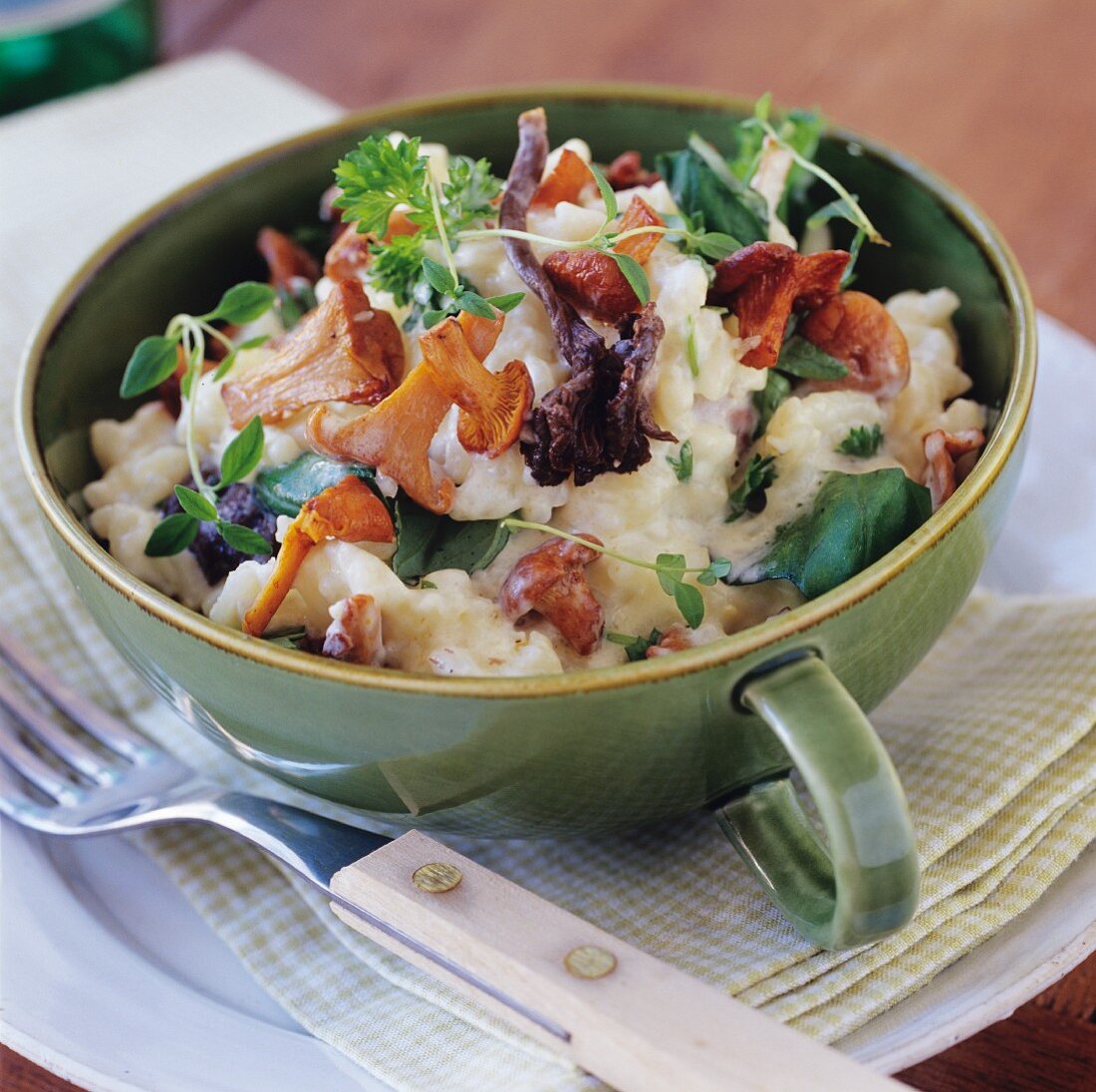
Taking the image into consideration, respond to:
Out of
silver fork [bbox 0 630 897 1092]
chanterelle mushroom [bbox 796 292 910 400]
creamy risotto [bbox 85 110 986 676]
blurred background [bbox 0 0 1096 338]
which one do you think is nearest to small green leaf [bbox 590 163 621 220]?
creamy risotto [bbox 85 110 986 676]

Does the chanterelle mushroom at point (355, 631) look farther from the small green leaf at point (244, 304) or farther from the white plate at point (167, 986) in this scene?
the small green leaf at point (244, 304)

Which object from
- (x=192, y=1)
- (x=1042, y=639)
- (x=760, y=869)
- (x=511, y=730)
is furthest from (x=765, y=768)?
(x=192, y=1)

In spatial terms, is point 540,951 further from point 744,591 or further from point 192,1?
point 192,1

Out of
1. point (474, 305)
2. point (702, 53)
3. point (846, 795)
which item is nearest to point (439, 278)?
point (474, 305)

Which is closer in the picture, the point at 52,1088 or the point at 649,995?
the point at 649,995

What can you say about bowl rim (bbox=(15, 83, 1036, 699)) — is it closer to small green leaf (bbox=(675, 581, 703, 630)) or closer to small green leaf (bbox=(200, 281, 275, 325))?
small green leaf (bbox=(675, 581, 703, 630))

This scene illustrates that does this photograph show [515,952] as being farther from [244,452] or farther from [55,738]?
[55,738]

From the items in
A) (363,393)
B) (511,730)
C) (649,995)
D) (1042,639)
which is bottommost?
(1042,639)
